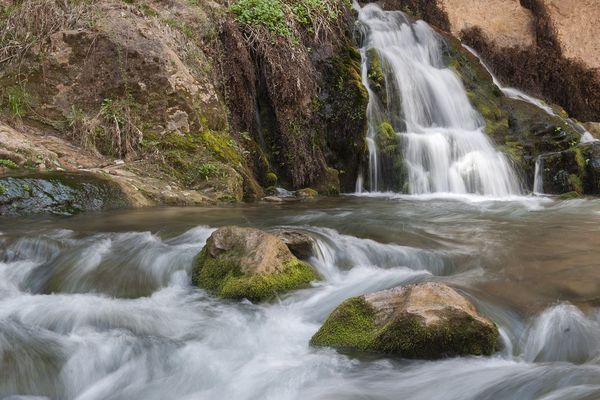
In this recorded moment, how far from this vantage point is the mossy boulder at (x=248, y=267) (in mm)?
3996

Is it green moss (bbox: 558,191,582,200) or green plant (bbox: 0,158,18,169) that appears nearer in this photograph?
green plant (bbox: 0,158,18,169)

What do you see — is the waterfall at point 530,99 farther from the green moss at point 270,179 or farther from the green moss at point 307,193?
the green moss at point 270,179

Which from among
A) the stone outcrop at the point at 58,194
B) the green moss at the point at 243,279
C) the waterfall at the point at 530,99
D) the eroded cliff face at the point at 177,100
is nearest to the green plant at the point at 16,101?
the eroded cliff face at the point at 177,100

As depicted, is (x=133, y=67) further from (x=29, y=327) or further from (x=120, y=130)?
(x=29, y=327)

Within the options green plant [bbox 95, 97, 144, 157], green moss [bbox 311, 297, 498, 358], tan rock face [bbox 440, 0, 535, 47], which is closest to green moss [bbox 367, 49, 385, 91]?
tan rock face [bbox 440, 0, 535, 47]

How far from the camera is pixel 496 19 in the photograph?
1597 centimetres

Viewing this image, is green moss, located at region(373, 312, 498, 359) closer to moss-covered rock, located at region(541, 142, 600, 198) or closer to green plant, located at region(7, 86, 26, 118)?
green plant, located at region(7, 86, 26, 118)

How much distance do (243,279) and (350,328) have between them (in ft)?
3.29

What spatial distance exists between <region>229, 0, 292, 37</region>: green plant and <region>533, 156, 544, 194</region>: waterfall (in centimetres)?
569

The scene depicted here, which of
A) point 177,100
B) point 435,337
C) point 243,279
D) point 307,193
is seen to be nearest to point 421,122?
Result: point 307,193

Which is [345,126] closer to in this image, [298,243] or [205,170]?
[205,170]

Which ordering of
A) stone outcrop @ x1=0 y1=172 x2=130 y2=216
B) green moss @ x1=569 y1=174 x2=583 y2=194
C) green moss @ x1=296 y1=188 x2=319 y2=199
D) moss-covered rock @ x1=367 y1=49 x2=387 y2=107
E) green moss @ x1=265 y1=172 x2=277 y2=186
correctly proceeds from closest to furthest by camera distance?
stone outcrop @ x1=0 y1=172 x2=130 y2=216
green moss @ x1=296 y1=188 x2=319 y2=199
green moss @ x1=265 y1=172 x2=277 y2=186
green moss @ x1=569 y1=174 x2=583 y2=194
moss-covered rock @ x1=367 y1=49 x2=387 y2=107

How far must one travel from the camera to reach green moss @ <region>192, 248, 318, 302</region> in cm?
398

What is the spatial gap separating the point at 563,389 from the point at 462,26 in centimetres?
1463
